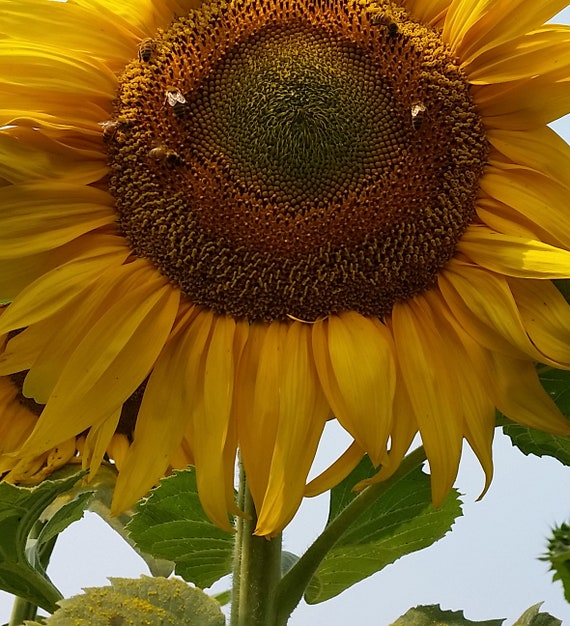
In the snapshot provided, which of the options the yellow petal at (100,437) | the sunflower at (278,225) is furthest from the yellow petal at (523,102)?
the yellow petal at (100,437)

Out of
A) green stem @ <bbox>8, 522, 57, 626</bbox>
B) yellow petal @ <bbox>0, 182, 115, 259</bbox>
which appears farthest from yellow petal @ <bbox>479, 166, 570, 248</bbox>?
green stem @ <bbox>8, 522, 57, 626</bbox>

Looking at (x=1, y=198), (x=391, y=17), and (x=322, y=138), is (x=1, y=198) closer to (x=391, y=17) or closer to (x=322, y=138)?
(x=322, y=138)

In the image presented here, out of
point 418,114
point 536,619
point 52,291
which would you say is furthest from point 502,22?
point 536,619

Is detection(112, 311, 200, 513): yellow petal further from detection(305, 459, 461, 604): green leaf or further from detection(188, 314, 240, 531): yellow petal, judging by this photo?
detection(305, 459, 461, 604): green leaf

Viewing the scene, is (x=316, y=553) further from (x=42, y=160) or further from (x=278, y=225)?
(x=42, y=160)

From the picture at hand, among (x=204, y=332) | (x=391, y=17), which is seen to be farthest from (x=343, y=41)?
(x=204, y=332)

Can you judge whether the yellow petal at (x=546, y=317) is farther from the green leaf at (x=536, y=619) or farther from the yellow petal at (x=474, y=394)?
the green leaf at (x=536, y=619)
